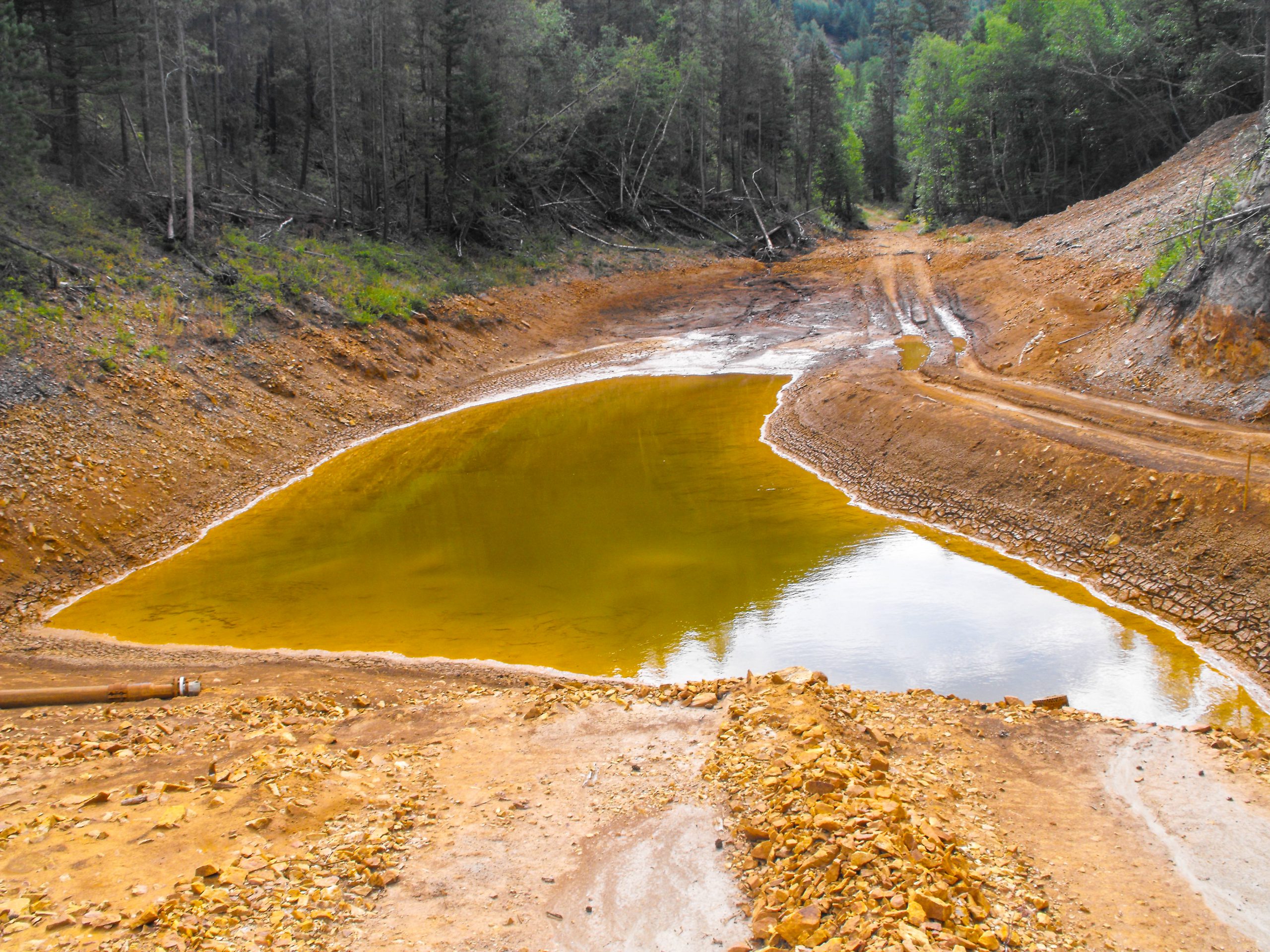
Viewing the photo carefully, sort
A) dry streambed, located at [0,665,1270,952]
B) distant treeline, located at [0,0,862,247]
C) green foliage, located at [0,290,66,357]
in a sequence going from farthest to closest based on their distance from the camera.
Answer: distant treeline, located at [0,0,862,247]
green foliage, located at [0,290,66,357]
dry streambed, located at [0,665,1270,952]

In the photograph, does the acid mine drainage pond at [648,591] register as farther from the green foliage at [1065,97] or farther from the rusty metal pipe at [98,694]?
the green foliage at [1065,97]

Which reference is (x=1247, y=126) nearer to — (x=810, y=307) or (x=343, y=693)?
(x=810, y=307)

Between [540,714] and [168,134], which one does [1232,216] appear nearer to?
[540,714]

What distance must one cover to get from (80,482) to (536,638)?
30.8 feet

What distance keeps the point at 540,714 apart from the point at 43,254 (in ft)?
57.0

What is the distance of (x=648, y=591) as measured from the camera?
502 inches

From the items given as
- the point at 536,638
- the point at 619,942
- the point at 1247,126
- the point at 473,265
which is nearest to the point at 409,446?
the point at 536,638

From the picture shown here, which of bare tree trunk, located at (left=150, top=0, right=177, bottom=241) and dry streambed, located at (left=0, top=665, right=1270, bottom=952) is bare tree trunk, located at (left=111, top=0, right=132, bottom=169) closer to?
bare tree trunk, located at (left=150, top=0, right=177, bottom=241)

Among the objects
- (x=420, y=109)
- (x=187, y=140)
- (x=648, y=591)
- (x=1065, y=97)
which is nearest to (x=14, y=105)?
(x=187, y=140)

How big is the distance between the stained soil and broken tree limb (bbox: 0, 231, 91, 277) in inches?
108

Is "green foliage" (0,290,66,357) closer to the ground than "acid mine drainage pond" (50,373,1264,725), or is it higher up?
higher up

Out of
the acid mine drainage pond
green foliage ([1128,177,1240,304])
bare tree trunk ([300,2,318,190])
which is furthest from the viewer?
bare tree trunk ([300,2,318,190])

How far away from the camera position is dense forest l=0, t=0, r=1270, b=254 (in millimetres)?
24719

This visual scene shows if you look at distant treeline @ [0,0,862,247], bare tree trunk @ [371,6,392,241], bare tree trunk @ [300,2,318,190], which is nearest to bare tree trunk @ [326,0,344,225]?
distant treeline @ [0,0,862,247]
